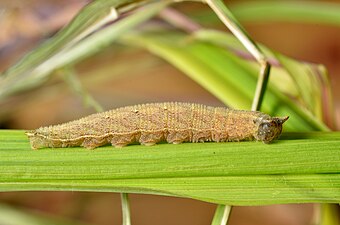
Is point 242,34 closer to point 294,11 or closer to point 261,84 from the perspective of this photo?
point 261,84

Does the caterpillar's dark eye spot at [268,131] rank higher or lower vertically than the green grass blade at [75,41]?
lower

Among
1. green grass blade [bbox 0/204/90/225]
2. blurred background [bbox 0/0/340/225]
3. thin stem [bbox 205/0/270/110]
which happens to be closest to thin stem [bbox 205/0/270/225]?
thin stem [bbox 205/0/270/110]

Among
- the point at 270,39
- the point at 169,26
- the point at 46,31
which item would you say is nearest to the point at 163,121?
the point at 169,26

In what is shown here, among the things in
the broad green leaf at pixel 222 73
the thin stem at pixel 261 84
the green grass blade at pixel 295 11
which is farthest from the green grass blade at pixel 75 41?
the green grass blade at pixel 295 11

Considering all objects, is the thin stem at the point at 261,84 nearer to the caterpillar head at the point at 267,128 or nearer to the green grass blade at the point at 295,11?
the caterpillar head at the point at 267,128

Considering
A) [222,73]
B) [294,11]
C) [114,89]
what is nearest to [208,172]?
[222,73]

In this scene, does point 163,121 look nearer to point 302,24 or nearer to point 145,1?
point 145,1
